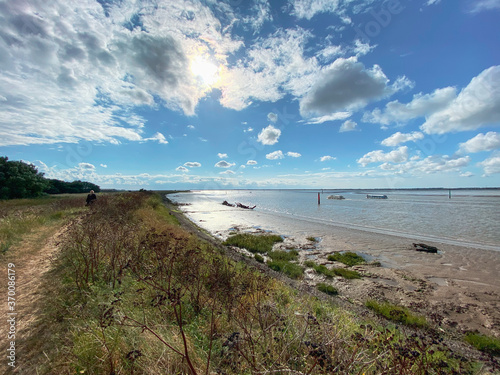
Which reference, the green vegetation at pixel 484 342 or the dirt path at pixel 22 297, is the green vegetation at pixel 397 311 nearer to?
the green vegetation at pixel 484 342

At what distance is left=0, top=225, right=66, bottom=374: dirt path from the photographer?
3.50m

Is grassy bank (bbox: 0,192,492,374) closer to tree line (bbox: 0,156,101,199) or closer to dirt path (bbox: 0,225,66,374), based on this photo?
dirt path (bbox: 0,225,66,374)

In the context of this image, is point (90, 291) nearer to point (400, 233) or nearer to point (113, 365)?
point (113, 365)

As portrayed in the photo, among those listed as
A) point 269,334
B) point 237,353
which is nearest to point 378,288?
point 269,334

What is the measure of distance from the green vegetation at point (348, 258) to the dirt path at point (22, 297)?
13.7 m

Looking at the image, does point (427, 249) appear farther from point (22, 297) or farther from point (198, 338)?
point (22, 297)

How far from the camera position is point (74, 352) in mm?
3219

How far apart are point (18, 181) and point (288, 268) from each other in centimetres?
4962

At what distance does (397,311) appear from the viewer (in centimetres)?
600

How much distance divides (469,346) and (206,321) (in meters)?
7.23

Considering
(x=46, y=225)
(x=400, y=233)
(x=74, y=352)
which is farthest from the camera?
(x=400, y=233)

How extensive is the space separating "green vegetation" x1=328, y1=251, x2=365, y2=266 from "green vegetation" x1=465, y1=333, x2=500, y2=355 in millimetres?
6808

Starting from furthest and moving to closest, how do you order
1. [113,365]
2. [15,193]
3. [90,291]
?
[15,193] → [90,291] → [113,365]

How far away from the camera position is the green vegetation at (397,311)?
21.5ft
